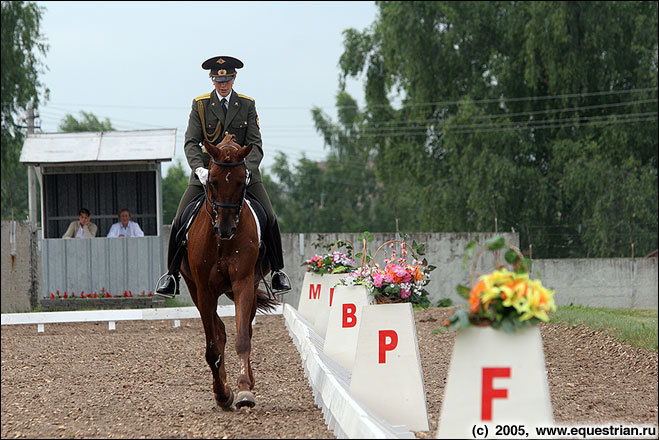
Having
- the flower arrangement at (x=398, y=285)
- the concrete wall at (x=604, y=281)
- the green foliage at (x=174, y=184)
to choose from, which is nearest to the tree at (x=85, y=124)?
the green foliage at (x=174, y=184)

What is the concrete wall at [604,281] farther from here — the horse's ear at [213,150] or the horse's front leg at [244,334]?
the horse's ear at [213,150]

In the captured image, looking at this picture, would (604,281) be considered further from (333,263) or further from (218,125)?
(218,125)

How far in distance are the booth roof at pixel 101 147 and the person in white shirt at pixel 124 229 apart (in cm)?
118

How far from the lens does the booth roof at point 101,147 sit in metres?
19.6

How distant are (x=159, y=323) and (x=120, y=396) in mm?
9823

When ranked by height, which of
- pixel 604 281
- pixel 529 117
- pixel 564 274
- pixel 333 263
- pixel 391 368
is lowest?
pixel 604 281

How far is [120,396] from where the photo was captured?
8352 mm

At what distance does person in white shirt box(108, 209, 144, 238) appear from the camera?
19.7 m

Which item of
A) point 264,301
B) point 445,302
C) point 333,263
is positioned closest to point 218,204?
point 264,301

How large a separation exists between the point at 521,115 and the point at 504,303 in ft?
98.6

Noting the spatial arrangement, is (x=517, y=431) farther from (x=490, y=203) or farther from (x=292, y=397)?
(x=490, y=203)

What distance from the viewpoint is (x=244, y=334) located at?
7.55 metres

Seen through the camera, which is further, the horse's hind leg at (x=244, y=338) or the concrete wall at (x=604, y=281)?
the concrete wall at (x=604, y=281)

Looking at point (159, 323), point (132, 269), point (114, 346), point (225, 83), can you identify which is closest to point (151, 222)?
point (132, 269)
